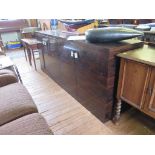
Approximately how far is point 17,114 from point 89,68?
29.9 inches

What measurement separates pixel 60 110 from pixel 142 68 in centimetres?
109

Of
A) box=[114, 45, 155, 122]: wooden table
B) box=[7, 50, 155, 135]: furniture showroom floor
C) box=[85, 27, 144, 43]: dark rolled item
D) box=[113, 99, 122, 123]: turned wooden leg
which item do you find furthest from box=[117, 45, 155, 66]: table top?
box=[7, 50, 155, 135]: furniture showroom floor

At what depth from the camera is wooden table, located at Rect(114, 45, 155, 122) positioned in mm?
1008

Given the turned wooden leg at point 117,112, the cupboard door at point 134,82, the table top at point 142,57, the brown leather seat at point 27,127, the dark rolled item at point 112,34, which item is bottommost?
the turned wooden leg at point 117,112

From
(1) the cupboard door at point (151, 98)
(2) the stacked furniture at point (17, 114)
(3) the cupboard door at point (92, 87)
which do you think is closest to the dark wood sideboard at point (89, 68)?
(3) the cupboard door at point (92, 87)

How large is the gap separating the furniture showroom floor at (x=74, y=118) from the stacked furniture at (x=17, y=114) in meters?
0.50

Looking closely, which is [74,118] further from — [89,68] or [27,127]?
[27,127]

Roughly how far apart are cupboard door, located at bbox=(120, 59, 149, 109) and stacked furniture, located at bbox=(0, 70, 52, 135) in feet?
2.30

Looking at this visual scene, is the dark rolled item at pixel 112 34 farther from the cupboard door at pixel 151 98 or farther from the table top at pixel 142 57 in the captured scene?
the cupboard door at pixel 151 98

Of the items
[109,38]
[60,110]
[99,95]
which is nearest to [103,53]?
[109,38]

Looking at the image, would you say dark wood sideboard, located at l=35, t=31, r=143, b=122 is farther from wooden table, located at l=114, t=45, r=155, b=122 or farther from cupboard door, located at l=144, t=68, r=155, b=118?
cupboard door, located at l=144, t=68, r=155, b=118

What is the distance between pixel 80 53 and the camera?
151 cm

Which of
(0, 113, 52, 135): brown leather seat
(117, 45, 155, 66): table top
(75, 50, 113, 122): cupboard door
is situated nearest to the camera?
(0, 113, 52, 135): brown leather seat

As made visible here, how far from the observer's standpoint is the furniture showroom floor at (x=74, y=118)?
1.44 metres
